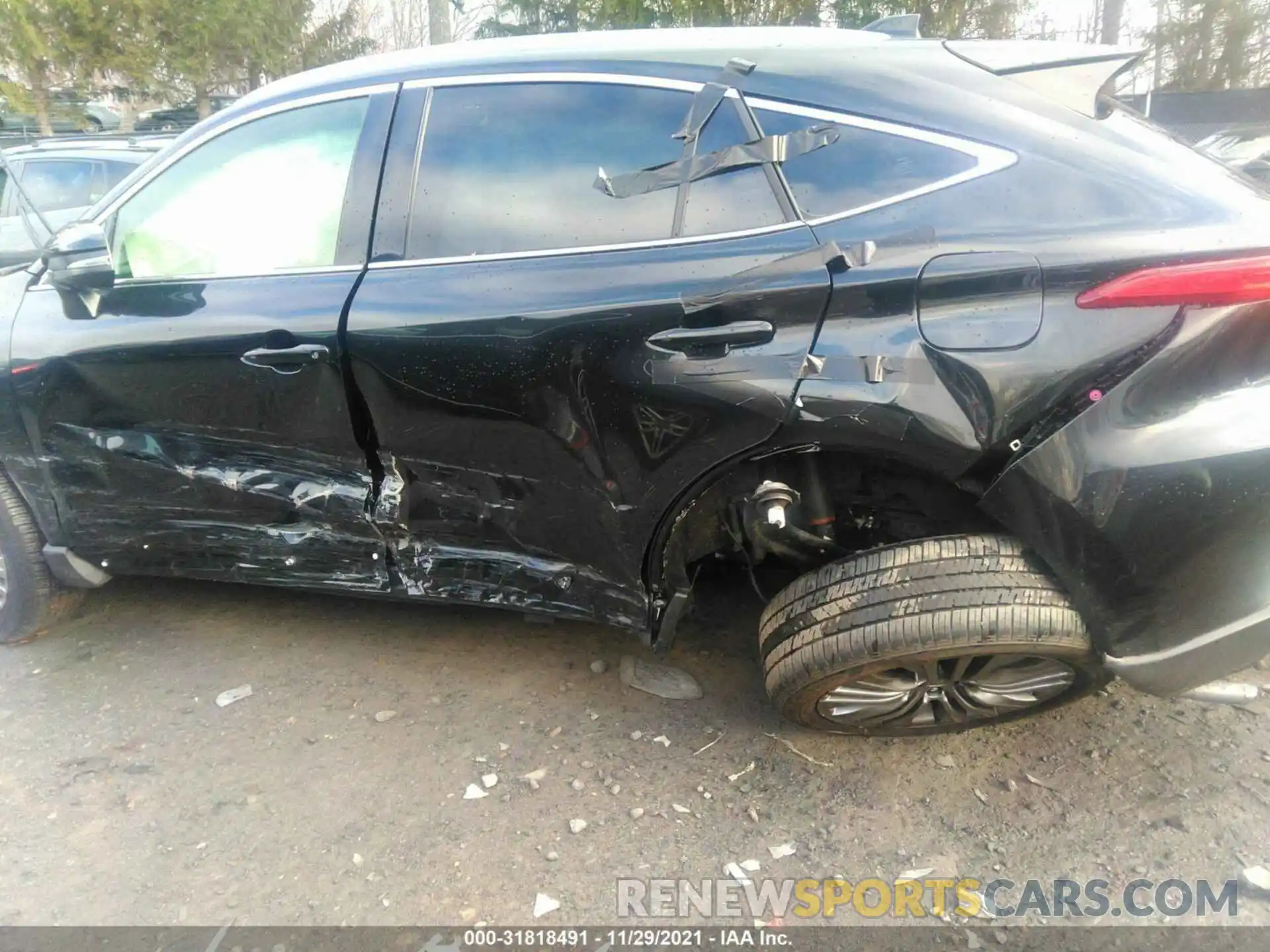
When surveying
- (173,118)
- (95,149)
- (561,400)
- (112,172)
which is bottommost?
(561,400)

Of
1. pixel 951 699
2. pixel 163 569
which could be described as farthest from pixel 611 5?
pixel 951 699

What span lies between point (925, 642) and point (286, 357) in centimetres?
188

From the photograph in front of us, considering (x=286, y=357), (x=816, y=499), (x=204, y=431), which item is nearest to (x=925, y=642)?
(x=816, y=499)

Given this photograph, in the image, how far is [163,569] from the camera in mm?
3039

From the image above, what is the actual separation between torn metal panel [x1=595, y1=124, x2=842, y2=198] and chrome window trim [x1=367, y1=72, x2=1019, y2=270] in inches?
2.3

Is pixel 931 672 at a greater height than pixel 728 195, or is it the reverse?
pixel 728 195

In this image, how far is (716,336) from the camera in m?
2.07

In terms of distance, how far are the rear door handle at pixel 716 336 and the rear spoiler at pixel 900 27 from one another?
112 centimetres

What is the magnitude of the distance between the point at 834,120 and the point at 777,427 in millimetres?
753

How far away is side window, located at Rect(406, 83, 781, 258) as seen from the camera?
216cm

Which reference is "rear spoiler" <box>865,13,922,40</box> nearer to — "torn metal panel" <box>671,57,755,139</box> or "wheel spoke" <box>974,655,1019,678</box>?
"torn metal panel" <box>671,57,755,139</box>

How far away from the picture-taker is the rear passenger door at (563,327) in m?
2.09

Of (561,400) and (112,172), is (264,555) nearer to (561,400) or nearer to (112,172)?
(561,400)

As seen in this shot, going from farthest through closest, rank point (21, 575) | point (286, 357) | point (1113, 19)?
point (1113, 19) < point (21, 575) < point (286, 357)
